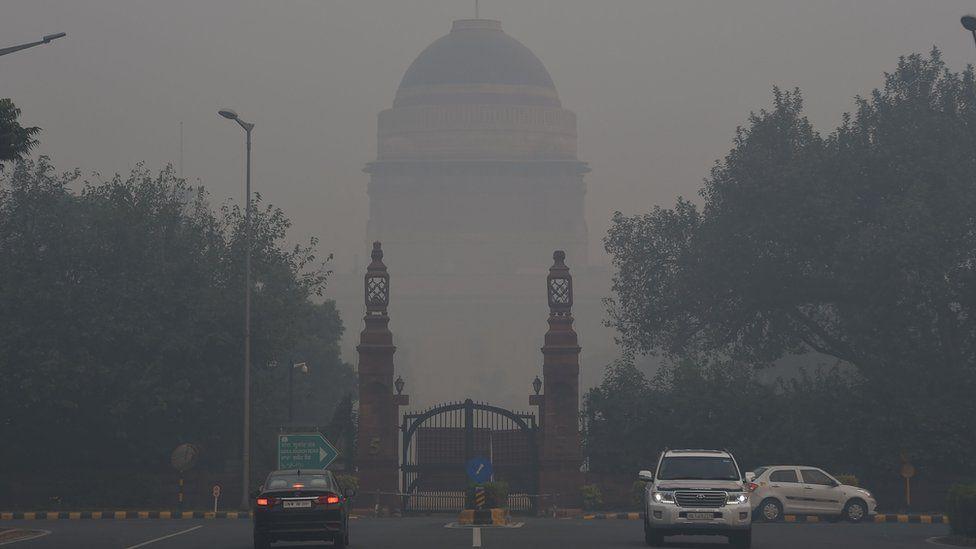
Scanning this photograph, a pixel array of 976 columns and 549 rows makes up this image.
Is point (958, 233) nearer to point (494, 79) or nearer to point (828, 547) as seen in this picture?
point (828, 547)

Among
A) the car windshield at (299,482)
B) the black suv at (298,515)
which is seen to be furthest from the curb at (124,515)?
Answer: the black suv at (298,515)

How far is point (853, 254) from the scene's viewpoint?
47875 millimetres

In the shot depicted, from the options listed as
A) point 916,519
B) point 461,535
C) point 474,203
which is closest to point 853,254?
point 916,519

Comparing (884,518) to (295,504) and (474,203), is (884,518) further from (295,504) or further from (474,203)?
(474,203)

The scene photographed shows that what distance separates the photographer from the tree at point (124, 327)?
46719mm

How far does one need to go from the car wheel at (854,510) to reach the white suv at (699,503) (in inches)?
564

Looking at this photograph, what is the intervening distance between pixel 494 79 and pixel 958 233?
156 metres

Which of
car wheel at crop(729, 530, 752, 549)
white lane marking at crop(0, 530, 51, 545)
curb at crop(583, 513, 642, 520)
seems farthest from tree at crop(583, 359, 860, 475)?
car wheel at crop(729, 530, 752, 549)

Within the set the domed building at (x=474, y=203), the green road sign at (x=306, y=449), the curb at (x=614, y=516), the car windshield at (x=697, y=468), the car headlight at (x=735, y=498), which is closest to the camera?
the car headlight at (x=735, y=498)

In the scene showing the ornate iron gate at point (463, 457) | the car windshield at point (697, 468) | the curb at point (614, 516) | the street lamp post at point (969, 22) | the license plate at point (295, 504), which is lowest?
the curb at point (614, 516)

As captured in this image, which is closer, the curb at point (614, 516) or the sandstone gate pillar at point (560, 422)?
the curb at point (614, 516)

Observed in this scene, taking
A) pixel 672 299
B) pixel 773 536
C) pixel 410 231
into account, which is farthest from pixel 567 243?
pixel 773 536

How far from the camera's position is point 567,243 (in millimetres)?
192875

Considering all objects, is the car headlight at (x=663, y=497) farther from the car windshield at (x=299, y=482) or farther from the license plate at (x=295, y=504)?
the license plate at (x=295, y=504)
